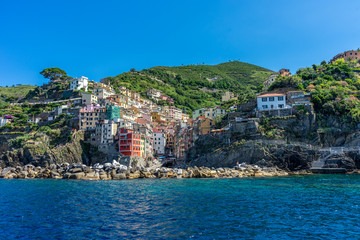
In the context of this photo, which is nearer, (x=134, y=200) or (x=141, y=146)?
(x=134, y=200)

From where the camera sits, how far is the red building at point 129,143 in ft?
239

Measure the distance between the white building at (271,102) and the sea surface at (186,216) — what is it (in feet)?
130

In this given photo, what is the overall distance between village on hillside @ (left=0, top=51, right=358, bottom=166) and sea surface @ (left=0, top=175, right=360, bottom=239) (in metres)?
37.9

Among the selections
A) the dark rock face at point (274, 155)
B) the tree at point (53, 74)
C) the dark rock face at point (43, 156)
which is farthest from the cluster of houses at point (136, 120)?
the tree at point (53, 74)

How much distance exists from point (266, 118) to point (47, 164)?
54.1 meters

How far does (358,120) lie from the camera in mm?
59031

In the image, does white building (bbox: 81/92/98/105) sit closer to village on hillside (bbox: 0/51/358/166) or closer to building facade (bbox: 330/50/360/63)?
village on hillside (bbox: 0/51/358/166)

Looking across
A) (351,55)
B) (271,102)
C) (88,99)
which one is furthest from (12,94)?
(351,55)

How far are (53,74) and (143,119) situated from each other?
178ft

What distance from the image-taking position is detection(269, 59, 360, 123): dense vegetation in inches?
2443

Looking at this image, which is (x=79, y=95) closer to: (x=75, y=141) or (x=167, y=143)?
(x=75, y=141)

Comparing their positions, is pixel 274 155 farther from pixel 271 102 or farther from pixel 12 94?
pixel 12 94

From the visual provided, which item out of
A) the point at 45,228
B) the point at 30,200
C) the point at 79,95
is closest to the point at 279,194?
the point at 45,228

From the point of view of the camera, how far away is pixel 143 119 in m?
94.4
